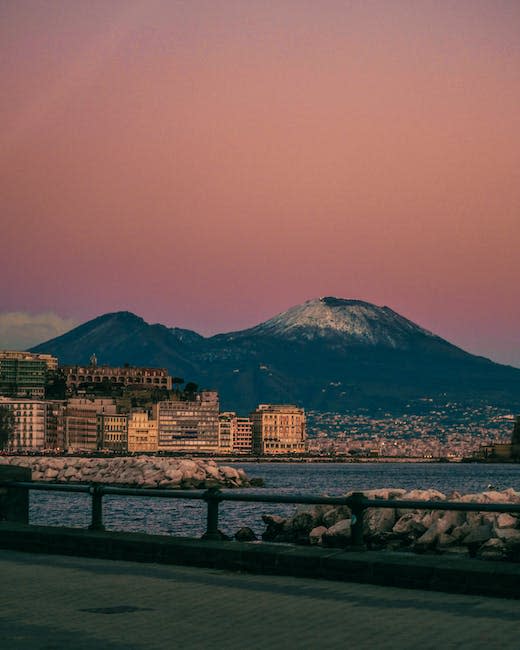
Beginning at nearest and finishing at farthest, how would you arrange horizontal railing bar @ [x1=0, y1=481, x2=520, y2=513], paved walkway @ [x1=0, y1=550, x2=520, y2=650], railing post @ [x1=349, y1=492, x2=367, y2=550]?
1. paved walkway @ [x1=0, y1=550, x2=520, y2=650]
2. horizontal railing bar @ [x1=0, y1=481, x2=520, y2=513]
3. railing post @ [x1=349, y1=492, x2=367, y2=550]

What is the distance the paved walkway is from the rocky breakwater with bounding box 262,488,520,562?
34.7 feet

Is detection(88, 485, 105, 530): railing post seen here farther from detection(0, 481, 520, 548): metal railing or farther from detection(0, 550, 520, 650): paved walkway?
detection(0, 550, 520, 650): paved walkway

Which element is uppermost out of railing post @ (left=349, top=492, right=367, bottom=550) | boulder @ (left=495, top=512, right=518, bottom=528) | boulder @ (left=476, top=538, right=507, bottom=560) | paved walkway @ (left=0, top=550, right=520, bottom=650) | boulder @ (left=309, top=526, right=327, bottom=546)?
railing post @ (left=349, top=492, right=367, bottom=550)

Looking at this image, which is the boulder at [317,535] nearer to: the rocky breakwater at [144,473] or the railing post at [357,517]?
the railing post at [357,517]

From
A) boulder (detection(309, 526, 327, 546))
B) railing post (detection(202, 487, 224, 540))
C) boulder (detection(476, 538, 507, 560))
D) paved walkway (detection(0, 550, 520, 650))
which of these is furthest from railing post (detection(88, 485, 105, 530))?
boulder (detection(309, 526, 327, 546))

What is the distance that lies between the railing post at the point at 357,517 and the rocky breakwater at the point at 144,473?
106 m

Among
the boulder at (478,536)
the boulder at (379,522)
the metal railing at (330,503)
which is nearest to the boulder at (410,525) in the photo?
the boulder at (379,522)

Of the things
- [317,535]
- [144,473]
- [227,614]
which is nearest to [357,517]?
[227,614]

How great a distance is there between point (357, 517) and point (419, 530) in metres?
17.4

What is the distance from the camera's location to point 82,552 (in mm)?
22031

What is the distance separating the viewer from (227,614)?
15.5 meters

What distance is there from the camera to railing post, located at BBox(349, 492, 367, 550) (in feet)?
62.2

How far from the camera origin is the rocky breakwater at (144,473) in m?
127

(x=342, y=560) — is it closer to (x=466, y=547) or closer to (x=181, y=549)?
(x=181, y=549)
